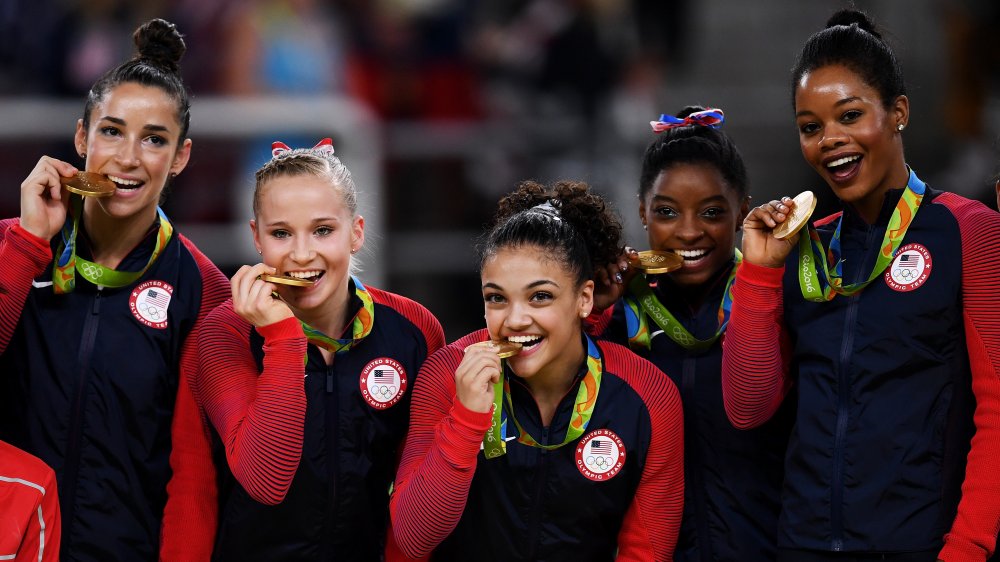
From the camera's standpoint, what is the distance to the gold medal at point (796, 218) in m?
2.72

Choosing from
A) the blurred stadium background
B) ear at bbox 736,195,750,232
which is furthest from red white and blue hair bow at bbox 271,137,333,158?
the blurred stadium background

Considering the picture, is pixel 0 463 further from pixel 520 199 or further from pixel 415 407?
pixel 520 199

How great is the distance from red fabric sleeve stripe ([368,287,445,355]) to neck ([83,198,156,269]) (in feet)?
1.89

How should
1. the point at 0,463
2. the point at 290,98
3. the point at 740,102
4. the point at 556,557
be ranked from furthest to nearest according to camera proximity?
the point at 740,102 → the point at 290,98 → the point at 556,557 → the point at 0,463

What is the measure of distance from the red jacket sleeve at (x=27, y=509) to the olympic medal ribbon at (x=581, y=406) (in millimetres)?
912

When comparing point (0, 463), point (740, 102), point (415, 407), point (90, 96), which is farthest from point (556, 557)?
point (740, 102)

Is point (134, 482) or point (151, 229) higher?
point (151, 229)

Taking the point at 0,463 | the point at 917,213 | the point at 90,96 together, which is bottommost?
the point at 0,463

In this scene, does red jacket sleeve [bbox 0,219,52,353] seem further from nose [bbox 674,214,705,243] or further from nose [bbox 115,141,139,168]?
nose [bbox 674,214,705,243]

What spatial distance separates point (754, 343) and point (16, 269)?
1.60 metres

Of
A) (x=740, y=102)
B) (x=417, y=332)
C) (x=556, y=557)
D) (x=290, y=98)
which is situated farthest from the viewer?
(x=740, y=102)

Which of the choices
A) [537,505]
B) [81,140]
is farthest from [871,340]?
[81,140]

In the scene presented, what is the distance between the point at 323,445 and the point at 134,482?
1.44 feet

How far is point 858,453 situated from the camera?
2664 mm
